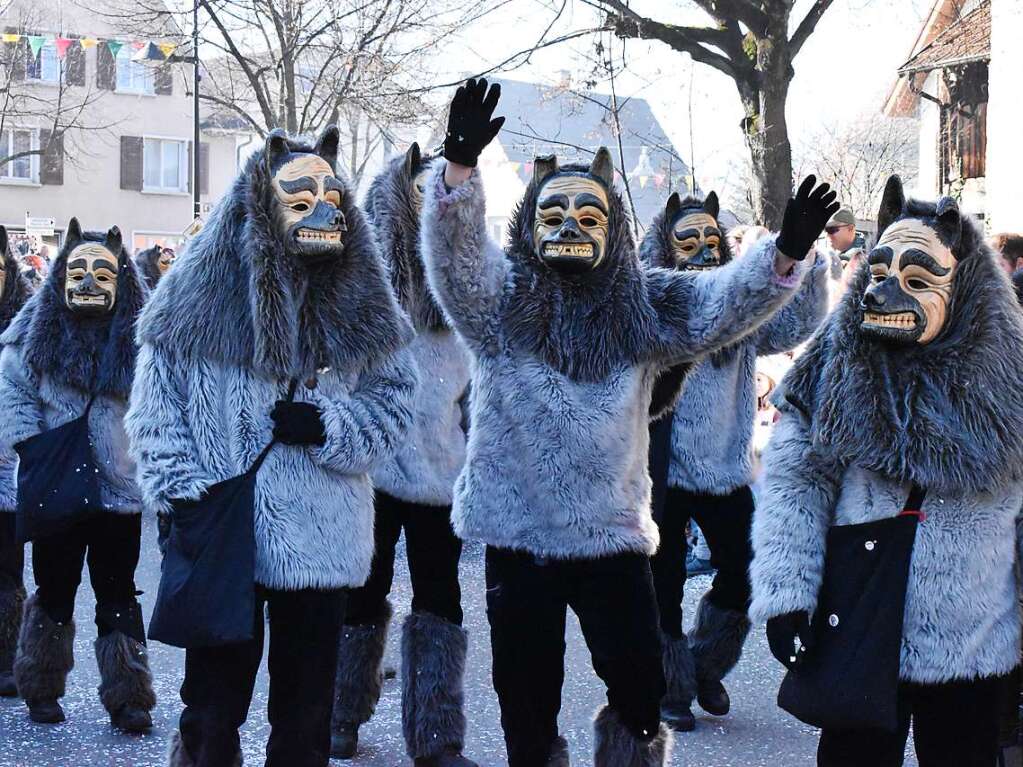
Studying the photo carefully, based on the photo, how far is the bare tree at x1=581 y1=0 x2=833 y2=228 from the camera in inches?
569

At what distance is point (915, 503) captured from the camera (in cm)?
342

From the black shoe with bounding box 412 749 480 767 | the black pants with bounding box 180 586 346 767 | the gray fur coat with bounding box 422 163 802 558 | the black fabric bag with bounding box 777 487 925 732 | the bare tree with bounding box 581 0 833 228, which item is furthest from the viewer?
the bare tree with bounding box 581 0 833 228

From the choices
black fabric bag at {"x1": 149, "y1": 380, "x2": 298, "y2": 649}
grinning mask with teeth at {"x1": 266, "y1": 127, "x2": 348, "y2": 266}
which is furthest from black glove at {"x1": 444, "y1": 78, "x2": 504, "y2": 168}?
black fabric bag at {"x1": 149, "y1": 380, "x2": 298, "y2": 649}

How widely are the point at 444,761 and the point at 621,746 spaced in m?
1.01

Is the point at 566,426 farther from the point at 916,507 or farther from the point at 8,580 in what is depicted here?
the point at 8,580

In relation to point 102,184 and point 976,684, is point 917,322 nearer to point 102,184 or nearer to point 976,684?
point 976,684

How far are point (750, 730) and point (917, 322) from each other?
8.66ft

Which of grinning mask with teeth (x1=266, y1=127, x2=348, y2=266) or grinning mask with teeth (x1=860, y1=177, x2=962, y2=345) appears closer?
grinning mask with teeth (x1=860, y1=177, x2=962, y2=345)

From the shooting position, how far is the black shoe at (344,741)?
200 inches

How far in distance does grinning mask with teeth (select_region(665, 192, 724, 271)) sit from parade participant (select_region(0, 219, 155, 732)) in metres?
2.35

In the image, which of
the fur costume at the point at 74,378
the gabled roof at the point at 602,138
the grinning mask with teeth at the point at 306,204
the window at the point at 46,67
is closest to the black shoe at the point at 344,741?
the fur costume at the point at 74,378

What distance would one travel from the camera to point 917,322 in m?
3.44

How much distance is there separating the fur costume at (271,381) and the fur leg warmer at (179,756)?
53 cm

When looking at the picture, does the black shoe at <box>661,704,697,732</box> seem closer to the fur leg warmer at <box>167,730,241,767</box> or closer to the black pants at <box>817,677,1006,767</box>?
the black pants at <box>817,677,1006,767</box>
